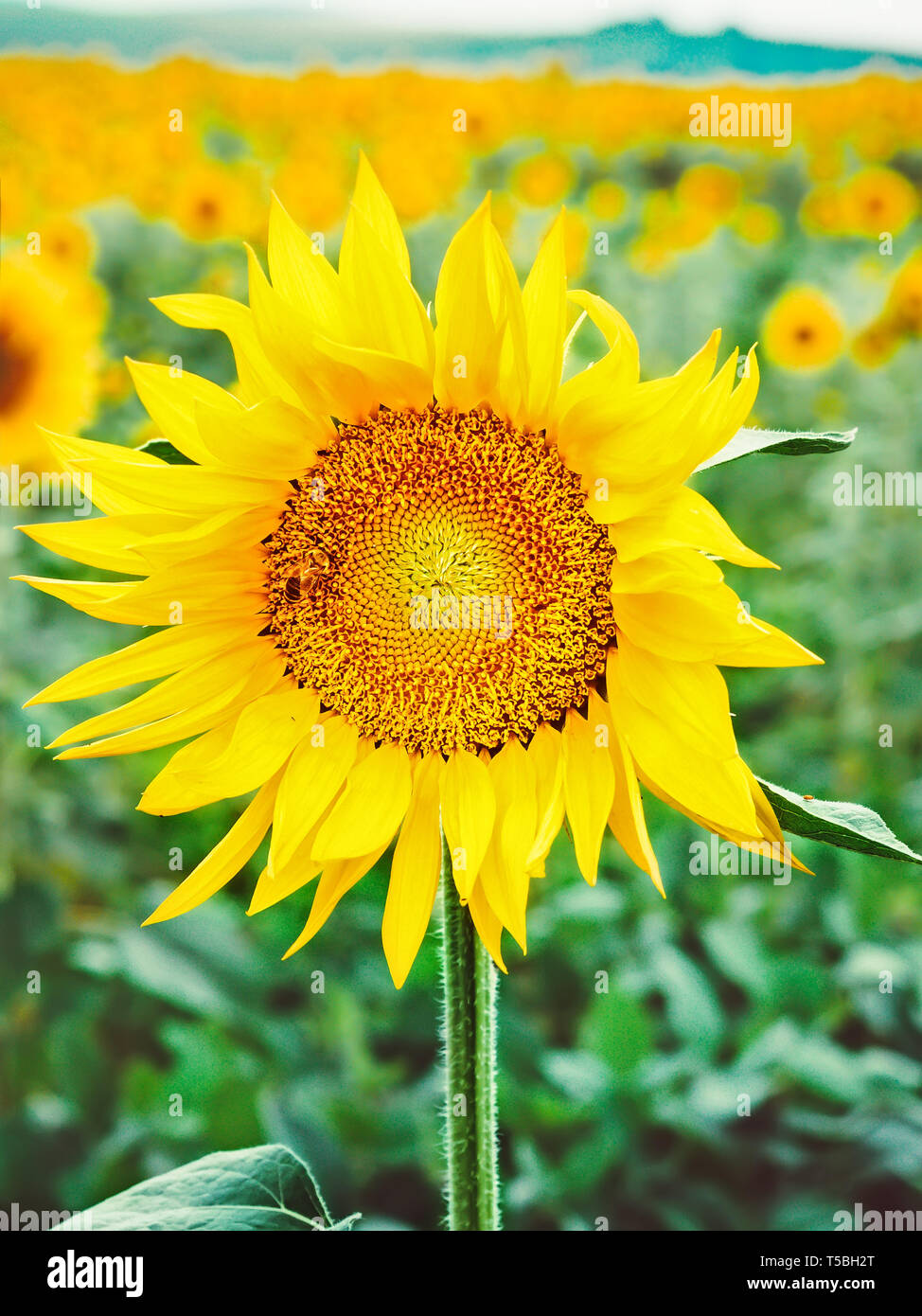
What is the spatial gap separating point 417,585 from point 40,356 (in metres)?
1.23

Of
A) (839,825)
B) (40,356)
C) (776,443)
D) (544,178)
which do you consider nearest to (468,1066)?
(839,825)

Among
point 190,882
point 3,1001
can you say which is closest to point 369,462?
point 190,882

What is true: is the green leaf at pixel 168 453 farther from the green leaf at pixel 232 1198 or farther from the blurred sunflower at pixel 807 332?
the blurred sunflower at pixel 807 332

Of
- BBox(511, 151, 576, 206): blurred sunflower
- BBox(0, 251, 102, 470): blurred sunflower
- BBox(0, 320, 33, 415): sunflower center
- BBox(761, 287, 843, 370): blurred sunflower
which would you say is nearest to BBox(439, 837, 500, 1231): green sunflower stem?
BBox(0, 251, 102, 470): blurred sunflower

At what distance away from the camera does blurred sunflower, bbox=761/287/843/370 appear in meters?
2.35

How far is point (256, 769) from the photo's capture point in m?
0.91

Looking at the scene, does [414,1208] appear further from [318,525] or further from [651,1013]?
[318,525]

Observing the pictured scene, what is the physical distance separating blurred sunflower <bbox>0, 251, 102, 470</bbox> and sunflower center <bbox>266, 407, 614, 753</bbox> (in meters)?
1.04

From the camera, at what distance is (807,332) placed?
7.73 feet

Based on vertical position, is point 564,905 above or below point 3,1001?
above

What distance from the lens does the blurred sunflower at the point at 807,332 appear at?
235 centimetres

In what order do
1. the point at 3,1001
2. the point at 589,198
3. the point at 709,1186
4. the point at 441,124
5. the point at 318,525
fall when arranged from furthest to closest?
1. the point at 589,198
2. the point at 441,124
3. the point at 3,1001
4. the point at 709,1186
5. the point at 318,525

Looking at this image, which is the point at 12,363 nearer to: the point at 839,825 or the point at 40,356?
the point at 40,356
